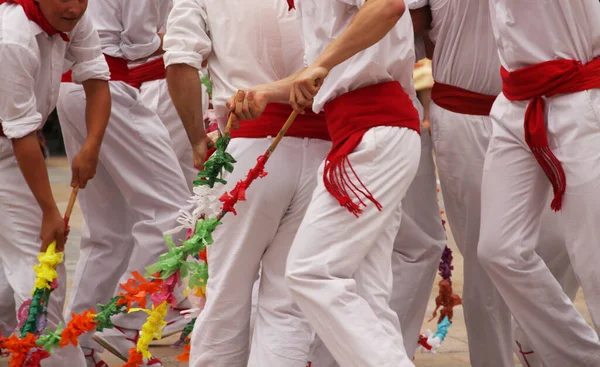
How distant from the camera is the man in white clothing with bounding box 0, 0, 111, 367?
439cm

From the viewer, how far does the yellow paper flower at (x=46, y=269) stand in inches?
173

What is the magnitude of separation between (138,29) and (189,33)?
175 centimetres

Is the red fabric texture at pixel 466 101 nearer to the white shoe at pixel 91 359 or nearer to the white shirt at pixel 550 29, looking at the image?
the white shirt at pixel 550 29

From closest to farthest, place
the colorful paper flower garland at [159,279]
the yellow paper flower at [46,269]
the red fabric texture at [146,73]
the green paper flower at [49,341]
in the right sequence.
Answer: the colorful paper flower garland at [159,279], the green paper flower at [49,341], the yellow paper flower at [46,269], the red fabric texture at [146,73]

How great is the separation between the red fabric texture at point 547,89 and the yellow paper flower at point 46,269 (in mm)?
1924

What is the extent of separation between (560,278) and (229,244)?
166cm

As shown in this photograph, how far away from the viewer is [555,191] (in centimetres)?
395

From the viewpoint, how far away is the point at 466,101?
15.2ft

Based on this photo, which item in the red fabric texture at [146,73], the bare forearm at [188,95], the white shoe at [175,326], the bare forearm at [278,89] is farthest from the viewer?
the red fabric texture at [146,73]

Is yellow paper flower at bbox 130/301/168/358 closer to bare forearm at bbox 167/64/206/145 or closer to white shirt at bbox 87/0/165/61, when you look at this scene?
bare forearm at bbox 167/64/206/145

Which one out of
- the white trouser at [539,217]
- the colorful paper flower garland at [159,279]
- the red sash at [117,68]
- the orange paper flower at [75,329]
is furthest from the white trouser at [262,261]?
the red sash at [117,68]

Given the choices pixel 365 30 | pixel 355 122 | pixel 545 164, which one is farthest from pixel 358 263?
pixel 545 164

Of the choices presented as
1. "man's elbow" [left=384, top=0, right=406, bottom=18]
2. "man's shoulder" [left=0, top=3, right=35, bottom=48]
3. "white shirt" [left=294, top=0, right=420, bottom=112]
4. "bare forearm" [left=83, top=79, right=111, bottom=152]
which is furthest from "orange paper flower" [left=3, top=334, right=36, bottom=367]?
"man's elbow" [left=384, top=0, right=406, bottom=18]

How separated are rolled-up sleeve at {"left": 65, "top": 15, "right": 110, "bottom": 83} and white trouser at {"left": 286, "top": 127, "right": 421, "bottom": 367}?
165cm
